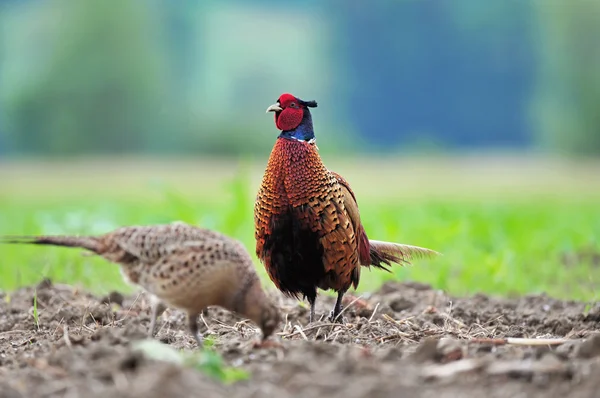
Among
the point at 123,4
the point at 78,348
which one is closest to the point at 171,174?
the point at 123,4

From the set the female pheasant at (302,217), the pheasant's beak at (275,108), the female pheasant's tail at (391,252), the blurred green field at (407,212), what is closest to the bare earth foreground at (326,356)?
the female pheasant at (302,217)

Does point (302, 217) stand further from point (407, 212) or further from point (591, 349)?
point (407, 212)

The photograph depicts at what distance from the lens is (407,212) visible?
13.5 metres

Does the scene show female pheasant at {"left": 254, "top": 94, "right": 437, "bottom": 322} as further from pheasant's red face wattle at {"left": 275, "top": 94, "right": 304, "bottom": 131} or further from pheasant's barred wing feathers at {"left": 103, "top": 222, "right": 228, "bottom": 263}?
pheasant's barred wing feathers at {"left": 103, "top": 222, "right": 228, "bottom": 263}

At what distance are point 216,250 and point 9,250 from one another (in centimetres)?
690

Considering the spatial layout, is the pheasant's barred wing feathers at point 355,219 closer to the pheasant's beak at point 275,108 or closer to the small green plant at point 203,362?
the pheasant's beak at point 275,108

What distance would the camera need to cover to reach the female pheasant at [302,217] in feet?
18.6

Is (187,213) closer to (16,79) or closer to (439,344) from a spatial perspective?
(439,344)

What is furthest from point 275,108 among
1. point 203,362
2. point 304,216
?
point 203,362

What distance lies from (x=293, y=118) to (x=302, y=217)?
28.4 inches

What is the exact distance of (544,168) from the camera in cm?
2400

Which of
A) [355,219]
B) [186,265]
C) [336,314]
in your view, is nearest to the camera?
[186,265]

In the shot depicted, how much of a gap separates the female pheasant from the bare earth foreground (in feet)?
1.12

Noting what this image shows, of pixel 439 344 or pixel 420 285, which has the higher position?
pixel 439 344
